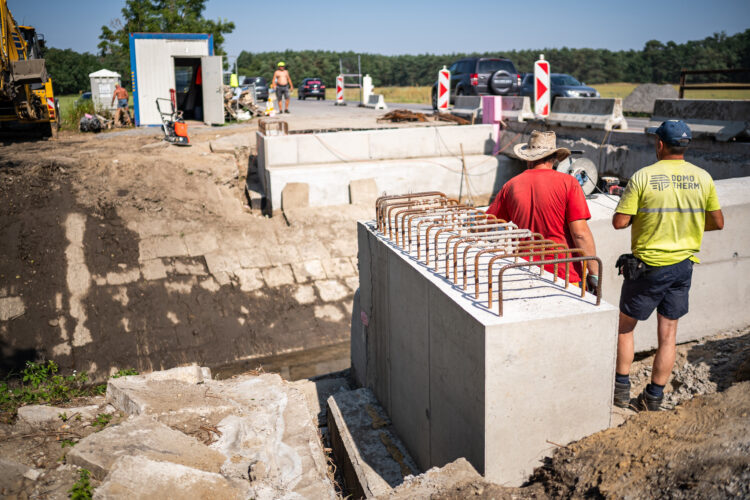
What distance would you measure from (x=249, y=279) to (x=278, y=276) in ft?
1.87

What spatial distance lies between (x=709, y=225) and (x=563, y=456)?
2.01 metres

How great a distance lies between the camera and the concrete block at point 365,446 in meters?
4.71

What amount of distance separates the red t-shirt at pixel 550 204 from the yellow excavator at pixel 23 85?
14291mm

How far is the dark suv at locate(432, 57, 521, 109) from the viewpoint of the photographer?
19875 millimetres

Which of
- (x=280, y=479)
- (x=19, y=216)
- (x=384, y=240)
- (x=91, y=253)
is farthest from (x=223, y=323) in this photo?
(x=280, y=479)

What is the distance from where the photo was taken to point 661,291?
165 inches

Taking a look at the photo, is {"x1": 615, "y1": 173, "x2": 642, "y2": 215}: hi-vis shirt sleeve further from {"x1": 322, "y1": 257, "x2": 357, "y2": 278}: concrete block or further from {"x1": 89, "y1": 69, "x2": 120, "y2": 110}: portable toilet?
{"x1": 89, "y1": 69, "x2": 120, "y2": 110}: portable toilet

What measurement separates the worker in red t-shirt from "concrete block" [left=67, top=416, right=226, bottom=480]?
9.31 feet

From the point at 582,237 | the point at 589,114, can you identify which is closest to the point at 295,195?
the point at 589,114

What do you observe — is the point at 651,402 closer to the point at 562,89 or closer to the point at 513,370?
the point at 513,370

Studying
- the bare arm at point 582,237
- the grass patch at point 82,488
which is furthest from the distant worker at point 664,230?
the grass patch at point 82,488

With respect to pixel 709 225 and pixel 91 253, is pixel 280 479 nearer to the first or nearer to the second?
pixel 709 225

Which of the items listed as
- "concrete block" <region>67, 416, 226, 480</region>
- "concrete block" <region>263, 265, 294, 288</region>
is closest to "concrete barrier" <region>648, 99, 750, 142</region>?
"concrete block" <region>263, 265, 294, 288</region>

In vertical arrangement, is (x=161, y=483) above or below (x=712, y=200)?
below
